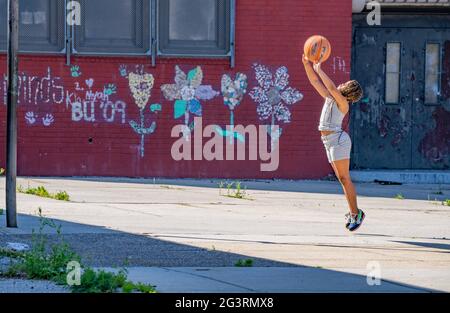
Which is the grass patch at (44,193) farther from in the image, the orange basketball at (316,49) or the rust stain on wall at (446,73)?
the rust stain on wall at (446,73)

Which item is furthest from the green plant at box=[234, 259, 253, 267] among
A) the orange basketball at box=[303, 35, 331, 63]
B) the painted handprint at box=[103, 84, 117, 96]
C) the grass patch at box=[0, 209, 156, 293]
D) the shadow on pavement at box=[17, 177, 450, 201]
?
the painted handprint at box=[103, 84, 117, 96]

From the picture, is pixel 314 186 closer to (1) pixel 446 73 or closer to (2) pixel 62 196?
(1) pixel 446 73

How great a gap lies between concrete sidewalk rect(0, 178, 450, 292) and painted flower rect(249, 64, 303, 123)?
2.02 meters

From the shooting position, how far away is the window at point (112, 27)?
61.8ft

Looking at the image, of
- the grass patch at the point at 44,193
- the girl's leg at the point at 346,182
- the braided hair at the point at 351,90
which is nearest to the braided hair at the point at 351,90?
the braided hair at the point at 351,90

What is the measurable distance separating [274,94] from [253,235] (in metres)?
8.43

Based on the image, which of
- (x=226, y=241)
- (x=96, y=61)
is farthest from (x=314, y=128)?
(x=226, y=241)

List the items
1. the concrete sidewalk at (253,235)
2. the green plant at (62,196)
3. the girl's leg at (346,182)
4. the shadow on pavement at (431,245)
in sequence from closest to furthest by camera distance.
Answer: the concrete sidewalk at (253,235), the shadow on pavement at (431,245), the girl's leg at (346,182), the green plant at (62,196)

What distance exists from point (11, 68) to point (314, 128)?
370 inches

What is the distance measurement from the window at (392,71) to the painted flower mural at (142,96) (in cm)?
432

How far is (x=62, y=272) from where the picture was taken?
8.05 metres

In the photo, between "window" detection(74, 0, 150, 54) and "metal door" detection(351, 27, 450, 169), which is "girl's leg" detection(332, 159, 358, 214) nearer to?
"window" detection(74, 0, 150, 54)

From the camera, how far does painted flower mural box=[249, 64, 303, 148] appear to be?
19.4m
